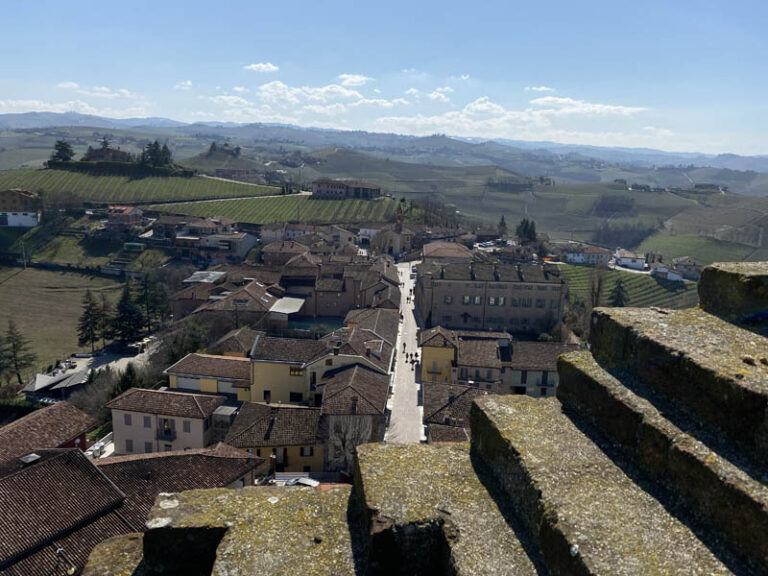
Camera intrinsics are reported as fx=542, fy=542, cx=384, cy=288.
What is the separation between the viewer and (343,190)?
121875 mm

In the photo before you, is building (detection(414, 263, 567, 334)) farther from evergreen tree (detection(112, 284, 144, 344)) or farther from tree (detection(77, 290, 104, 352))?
tree (detection(77, 290, 104, 352))

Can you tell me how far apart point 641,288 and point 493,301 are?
3451 cm

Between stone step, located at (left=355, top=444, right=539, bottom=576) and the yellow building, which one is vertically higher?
stone step, located at (left=355, top=444, right=539, bottom=576)

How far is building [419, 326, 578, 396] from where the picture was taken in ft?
124

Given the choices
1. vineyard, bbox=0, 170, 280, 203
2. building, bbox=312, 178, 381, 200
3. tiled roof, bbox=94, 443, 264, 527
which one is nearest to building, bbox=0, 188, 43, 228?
vineyard, bbox=0, 170, 280, 203

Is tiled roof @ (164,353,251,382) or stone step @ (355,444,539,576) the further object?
tiled roof @ (164,353,251,382)

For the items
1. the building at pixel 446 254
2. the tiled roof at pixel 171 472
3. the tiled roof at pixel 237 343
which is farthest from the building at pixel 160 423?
the building at pixel 446 254

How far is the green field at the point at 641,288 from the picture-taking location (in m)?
71.4

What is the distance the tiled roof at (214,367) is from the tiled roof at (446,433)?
12.5 meters

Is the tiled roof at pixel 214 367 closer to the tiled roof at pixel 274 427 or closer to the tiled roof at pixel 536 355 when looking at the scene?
the tiled roof at pixel 274 427

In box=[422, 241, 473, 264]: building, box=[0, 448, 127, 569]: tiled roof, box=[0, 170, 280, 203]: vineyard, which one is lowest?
box=[0, 448, 127, 569]: tiled roof

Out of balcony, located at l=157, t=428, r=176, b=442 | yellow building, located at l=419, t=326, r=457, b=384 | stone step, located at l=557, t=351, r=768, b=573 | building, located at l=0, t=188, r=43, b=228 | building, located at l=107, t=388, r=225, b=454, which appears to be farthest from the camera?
building, located at l=0, t=188, r=43, b=228

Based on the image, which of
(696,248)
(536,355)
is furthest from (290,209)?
A: (696,248)

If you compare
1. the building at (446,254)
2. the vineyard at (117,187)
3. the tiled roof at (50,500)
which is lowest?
the tiled roof at (50,500)
